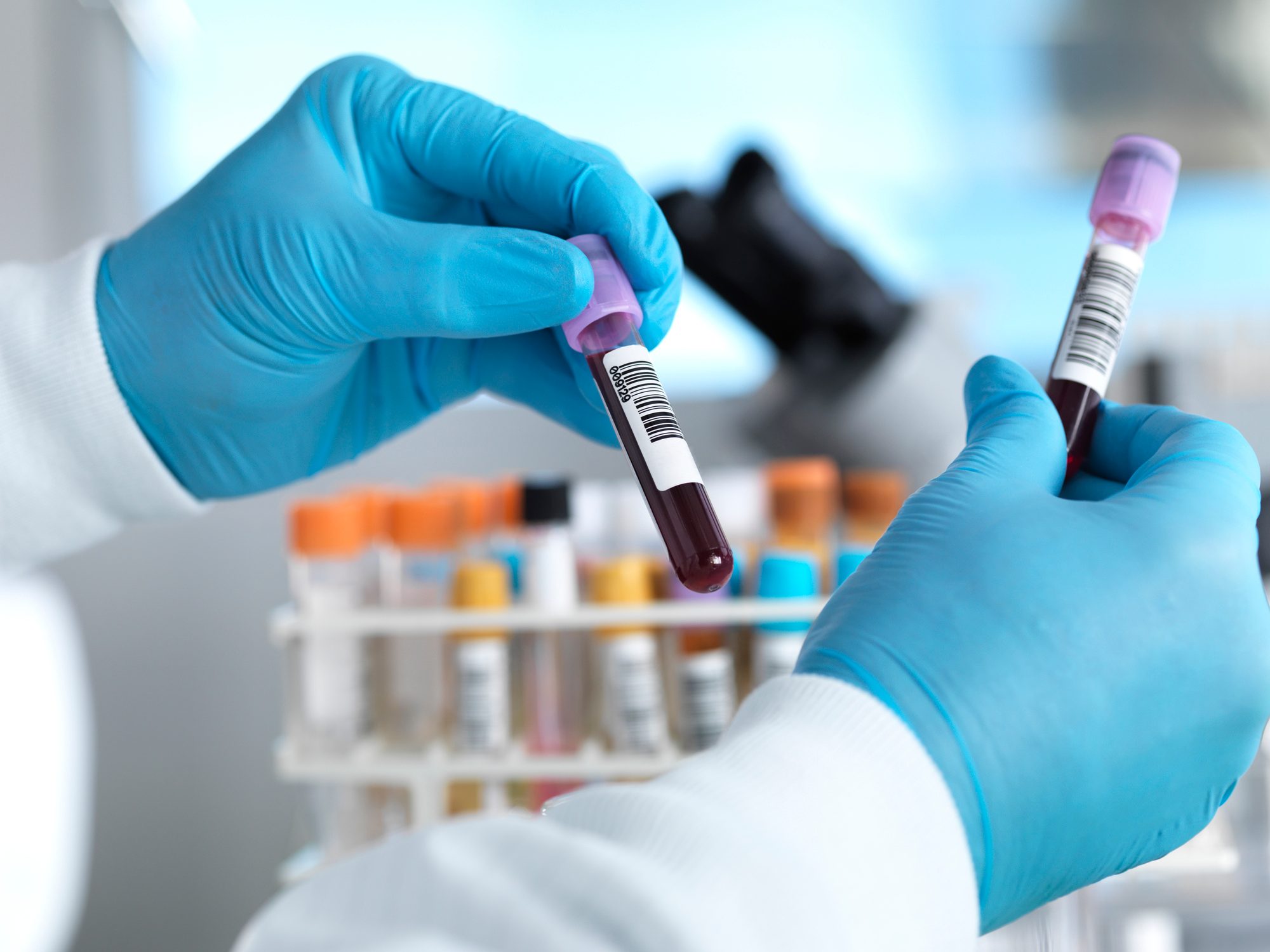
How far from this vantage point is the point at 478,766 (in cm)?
80

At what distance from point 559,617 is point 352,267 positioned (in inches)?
13.6

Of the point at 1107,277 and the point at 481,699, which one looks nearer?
the point at 1107,277

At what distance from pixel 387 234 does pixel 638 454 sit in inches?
9.1

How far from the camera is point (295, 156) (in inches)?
24.0

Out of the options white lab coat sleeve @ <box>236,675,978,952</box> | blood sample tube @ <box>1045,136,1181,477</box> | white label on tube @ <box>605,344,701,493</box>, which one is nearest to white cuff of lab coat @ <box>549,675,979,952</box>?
white lab coat sleeve @ <box>236,675,978,952</box>

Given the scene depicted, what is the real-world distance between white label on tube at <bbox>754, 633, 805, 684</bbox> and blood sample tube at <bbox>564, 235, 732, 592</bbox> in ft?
1.12

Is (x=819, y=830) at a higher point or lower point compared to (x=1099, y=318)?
lower

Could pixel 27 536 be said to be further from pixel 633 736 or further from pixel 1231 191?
pixel 1231 191

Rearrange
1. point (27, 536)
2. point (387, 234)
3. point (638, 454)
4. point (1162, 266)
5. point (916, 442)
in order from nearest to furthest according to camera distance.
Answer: point (638, 454)
point (387, 234)
point (27, 536)
point (916, 442)
point (1162, 266)

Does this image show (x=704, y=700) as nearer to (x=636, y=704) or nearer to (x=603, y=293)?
(x=636, y=704)

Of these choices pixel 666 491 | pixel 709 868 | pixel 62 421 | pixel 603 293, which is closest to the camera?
pixel 709 868

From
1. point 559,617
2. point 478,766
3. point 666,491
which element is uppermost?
point 666,491

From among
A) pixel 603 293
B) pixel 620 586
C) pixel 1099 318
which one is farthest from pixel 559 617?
pixel 1099 318

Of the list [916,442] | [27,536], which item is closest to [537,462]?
[916,442]
